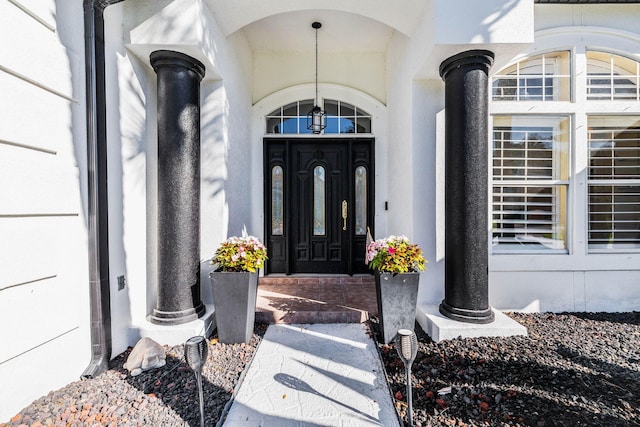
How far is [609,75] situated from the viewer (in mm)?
3457

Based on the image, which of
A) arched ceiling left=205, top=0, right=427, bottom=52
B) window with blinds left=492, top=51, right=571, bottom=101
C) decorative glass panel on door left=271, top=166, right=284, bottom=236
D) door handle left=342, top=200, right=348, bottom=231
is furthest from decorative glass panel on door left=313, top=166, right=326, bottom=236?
window with blinds left=492, top=51, right=571, bottom=101

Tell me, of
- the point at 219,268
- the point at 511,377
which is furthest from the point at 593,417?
the point at 219,268

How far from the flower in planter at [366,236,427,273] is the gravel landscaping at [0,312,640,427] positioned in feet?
2.24

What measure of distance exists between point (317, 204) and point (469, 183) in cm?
240

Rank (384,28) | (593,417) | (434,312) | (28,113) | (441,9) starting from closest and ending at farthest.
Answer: (593,417) < (28,113) < (441,9) < (434,312) < (384,28)

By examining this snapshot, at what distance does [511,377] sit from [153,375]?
261 cm

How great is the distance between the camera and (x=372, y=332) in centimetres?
286

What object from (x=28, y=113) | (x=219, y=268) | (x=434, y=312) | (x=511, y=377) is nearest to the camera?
(x=28, y=113)

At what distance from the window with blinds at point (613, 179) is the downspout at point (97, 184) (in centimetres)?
505

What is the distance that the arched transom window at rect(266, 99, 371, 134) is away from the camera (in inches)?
180

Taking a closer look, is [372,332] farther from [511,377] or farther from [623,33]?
[623,33]

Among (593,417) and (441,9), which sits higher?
(441,9)

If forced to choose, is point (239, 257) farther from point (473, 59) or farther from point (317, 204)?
point (473, 59)

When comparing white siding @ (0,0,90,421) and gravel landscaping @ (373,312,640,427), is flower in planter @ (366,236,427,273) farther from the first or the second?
white siding @ (0,0,90,421)
